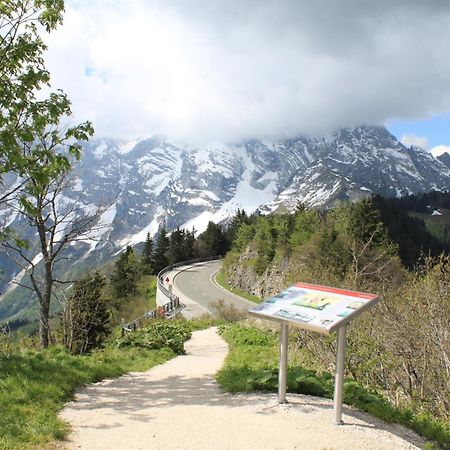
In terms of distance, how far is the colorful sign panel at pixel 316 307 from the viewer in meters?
6.67

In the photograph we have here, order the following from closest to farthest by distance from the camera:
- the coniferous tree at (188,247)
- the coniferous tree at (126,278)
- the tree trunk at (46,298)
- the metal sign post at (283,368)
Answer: the metal sign post at (283,368) < the tree trunk at (46,298) < the coniferous tree at (126,278) < the coniferous tree at (188,247)

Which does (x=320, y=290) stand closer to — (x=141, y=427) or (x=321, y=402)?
(x=321, y=402)

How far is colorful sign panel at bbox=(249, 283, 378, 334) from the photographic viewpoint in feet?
21.9

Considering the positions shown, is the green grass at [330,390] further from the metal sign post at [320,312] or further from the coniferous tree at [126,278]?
the coniferous tree at [126,278]

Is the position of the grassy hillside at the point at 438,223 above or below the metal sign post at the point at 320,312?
above

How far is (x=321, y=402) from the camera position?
8195 mm

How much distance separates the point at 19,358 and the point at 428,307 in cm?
983

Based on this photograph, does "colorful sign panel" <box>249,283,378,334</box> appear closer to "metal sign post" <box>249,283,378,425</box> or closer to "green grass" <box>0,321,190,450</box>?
"metal sign post" <box>249,283,378,425</box>

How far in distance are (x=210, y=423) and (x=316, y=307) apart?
2.34 metres

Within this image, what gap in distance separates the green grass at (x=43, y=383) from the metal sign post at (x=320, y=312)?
11.3 feet

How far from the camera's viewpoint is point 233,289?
201ft

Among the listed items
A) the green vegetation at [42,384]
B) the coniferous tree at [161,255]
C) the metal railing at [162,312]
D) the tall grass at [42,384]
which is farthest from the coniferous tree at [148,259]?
the green vegetation at [42,384]

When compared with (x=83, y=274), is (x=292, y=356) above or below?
below

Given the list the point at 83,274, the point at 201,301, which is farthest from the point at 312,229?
the point at 83,274
